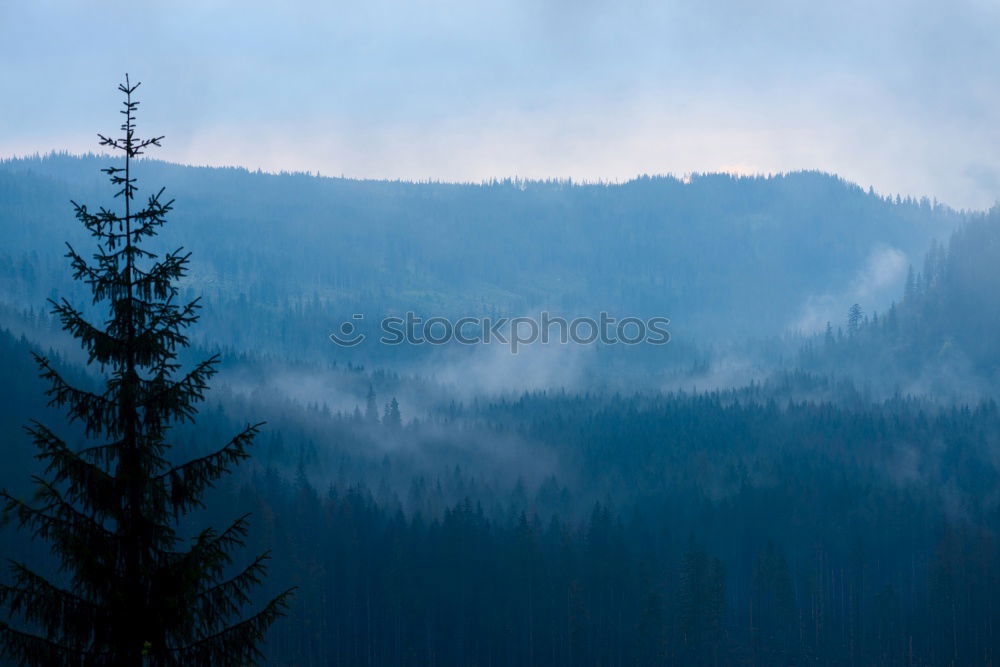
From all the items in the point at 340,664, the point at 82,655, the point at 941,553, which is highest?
the point at 82,655

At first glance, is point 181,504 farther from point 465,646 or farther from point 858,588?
point 858,588

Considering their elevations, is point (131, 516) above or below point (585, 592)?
above

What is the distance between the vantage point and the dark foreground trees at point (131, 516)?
60.0 ft

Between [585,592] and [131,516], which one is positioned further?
[585,592]

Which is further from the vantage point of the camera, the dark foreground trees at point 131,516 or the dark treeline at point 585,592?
the dark treeline at point 585,592

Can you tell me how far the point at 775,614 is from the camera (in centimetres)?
15112

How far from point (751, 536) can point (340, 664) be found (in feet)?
257

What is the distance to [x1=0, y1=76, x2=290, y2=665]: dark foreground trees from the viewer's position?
1830 cm

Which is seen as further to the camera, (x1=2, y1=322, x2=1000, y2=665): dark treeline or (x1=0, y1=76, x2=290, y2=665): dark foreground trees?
(x1=2, y1=322, x2=1000, y2=665): dark treeline

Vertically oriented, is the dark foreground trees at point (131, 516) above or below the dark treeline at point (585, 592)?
above

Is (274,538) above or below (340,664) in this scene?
above

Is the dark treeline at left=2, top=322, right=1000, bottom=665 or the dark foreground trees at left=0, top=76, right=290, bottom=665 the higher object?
the dark foreground trees at left=0, top=76, right=290, bottom=665

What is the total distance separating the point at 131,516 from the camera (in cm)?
1920

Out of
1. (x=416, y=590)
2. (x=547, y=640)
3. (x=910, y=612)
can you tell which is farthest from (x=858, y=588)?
(x=416, y=590)
